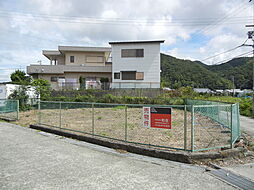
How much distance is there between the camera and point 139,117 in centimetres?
690

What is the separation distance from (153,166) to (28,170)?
2853 mm

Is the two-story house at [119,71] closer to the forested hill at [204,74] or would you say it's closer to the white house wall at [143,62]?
the white house wall at [143,62]

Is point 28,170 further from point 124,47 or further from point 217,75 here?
point 217,75

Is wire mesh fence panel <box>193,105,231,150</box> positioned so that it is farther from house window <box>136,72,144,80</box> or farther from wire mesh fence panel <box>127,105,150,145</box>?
house window <box>136,72,144,80</box>

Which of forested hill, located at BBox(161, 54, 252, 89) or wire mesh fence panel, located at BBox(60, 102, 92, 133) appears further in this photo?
forested hill, located at BBox(161, 54, 252, 89)

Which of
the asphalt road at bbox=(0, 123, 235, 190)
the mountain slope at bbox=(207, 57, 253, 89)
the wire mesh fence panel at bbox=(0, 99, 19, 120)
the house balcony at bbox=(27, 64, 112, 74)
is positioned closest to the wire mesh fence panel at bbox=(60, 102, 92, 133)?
the asphalt road at bbox=(0, 123, 235, 190)

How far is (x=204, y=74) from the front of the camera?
60125 millimetres

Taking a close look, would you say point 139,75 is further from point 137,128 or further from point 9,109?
point 137,128

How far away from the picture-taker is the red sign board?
5.90 meters

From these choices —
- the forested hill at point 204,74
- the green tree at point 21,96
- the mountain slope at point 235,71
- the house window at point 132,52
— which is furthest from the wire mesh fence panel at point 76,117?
the mountain slope at point 235,71

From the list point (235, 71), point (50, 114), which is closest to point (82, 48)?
point (50, 114)

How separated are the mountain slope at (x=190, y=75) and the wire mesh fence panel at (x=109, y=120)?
48.7m

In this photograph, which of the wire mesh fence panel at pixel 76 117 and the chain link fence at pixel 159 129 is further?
the wire mesh fence panel at pixel 76 117

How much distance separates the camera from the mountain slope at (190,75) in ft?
188
